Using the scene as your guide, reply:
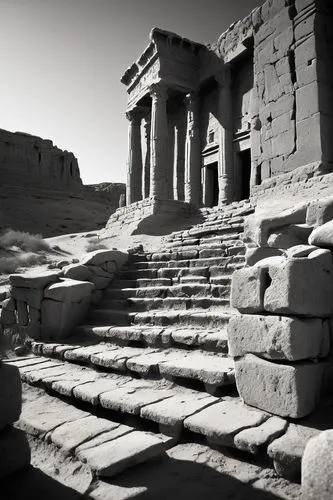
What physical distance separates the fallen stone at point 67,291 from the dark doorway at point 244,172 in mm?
11587

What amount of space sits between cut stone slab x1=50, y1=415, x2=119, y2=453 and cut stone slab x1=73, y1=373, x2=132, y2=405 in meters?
0.28

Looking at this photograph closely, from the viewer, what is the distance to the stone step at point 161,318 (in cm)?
452

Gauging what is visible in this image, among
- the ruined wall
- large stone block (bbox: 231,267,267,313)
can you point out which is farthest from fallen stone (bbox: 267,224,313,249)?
the ruined wall

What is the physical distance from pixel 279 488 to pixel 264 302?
1225 mm

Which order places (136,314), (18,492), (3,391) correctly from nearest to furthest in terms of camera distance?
1. (18,492)
2. (3,391)
3. (136,314)

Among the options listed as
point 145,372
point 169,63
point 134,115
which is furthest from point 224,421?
point 134,115

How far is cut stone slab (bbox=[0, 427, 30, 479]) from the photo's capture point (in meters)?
2.37

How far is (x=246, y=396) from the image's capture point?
286cm

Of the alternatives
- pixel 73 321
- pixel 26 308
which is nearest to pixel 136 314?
pixel 73 321

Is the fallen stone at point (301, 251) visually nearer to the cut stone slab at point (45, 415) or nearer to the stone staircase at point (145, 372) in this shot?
the stone staircase at point (145, 372)

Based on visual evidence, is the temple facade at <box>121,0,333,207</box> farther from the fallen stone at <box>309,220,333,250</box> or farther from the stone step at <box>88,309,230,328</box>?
the fallen stone at <box>309,220,333,250</box>

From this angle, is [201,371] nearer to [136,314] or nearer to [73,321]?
[136,314]

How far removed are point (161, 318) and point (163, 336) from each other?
621 millimetres

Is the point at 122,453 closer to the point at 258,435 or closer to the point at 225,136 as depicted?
the point at 258,435
